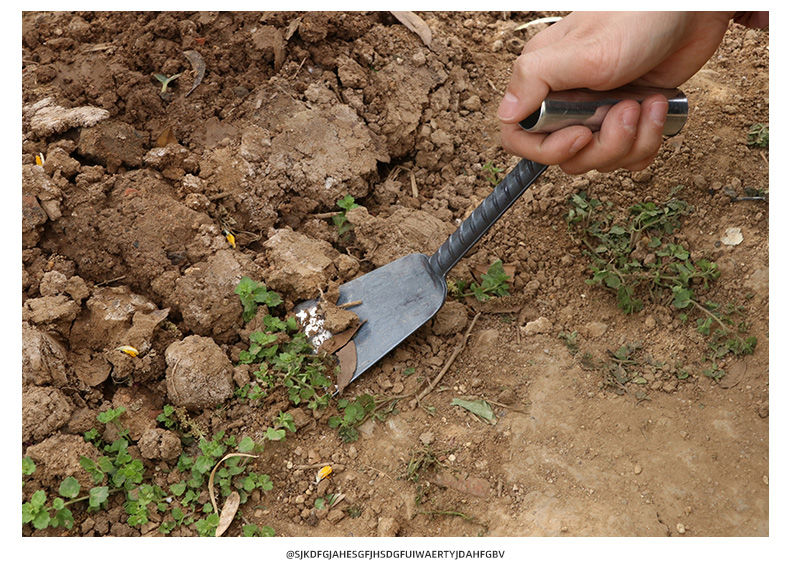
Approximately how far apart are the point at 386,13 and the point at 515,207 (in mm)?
1173

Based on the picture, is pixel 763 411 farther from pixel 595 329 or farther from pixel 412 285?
pixel 412 285

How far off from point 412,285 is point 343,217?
1.55 feet

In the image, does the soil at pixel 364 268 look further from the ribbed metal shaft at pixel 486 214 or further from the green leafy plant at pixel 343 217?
the ribbed metal shaft at pixel 486 214

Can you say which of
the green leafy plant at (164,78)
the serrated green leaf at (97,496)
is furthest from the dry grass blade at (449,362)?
the green leafy plant at (164,78)

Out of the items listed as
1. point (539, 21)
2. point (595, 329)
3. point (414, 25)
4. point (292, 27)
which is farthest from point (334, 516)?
point (539, 21)

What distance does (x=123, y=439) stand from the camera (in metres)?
2.33

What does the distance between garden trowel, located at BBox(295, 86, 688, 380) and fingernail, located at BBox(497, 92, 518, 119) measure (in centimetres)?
7

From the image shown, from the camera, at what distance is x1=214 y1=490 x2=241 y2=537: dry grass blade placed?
2.24m

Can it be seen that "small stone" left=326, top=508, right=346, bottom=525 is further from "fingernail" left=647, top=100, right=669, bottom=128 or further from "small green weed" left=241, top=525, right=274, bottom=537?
"fingernail" left=647, top=100, right=669, bottom=128

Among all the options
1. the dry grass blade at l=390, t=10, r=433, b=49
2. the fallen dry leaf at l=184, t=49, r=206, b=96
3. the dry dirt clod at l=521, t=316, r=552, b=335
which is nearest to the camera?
the dry dirt clod at l=521, t=316, r=552, b=335

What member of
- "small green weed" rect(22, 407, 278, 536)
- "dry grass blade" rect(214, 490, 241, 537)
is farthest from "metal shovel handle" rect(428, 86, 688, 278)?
"dry grass blade" rect(214, 490, 241, 537)

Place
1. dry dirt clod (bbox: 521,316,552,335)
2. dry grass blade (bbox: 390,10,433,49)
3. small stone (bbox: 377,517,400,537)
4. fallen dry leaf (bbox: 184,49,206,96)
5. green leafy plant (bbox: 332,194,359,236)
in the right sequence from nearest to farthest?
small stone (bbox: 377,517,400,537) → dry dirt clod (bbox: 521,316,552,335) → green leafy plant (bbox: 332,194,359,236) → fallen dry leaf (bbox: 184,49,206,96) → dry grass blade (bbox: 390,10,433,49)

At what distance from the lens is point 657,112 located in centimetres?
214

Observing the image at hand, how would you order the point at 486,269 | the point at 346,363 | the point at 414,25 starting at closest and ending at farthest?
the point at 346,363
the point at 486,269
the point at 414,25
